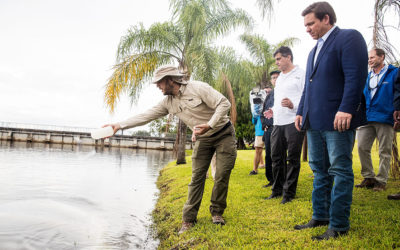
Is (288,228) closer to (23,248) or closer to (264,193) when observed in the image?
(264,193)

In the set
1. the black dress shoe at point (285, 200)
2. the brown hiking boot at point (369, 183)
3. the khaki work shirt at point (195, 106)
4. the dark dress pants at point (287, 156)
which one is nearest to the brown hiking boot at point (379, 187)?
the brown hiking boot at point (369, 183)

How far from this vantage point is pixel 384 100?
4895 mm

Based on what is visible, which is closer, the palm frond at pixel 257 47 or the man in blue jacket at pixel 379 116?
the man in blue jacket at pixel 379 116

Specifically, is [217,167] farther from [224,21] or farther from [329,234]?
[224,21]

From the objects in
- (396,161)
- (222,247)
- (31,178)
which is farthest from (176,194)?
(31,178)

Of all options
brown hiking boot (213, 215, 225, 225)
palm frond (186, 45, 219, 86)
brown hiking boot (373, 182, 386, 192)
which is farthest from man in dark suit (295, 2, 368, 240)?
palm frond (186, 45, 219, 86)

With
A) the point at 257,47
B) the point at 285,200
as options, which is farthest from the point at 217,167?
the point at 257,47

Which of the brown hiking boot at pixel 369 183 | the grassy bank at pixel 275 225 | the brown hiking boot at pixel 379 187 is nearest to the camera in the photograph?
the grassy bank at pixel 275 225

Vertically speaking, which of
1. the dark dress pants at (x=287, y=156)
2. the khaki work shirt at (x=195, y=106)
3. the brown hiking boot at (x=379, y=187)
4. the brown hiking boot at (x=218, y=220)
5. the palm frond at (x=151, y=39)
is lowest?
the brown hiking boot at (x=218, y=220)

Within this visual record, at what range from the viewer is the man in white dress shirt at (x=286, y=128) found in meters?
4.57

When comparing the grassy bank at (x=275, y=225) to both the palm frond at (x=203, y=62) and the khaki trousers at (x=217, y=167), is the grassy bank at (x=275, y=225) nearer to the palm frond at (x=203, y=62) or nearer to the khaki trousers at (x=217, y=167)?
the khaki trousers at (x=217, y=167)

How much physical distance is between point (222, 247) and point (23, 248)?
2754mm

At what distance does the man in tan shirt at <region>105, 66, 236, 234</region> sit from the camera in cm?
373

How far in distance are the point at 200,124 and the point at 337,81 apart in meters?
1.64
